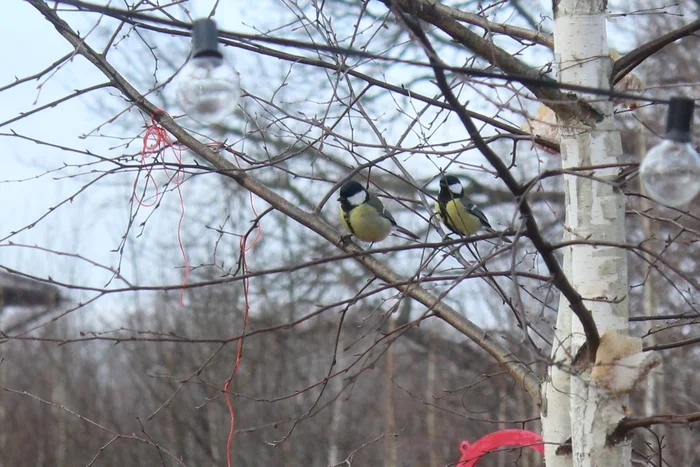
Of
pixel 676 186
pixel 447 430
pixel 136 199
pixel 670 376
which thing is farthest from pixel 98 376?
pixel 676 186

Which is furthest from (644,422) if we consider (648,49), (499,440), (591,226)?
(648,49)

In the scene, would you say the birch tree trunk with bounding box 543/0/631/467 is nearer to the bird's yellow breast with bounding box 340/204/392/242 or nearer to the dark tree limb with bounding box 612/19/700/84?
the dark tree limb with bounding box 612/19/700/84

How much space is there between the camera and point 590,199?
2.48 metres

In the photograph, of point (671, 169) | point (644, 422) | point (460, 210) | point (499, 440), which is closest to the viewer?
point (671, 169)

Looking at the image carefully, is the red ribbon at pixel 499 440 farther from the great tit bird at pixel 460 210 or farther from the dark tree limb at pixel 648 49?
the great tit bird at pixel 460 210

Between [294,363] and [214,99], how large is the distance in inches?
372

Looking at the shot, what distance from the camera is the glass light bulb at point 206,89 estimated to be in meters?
1.87

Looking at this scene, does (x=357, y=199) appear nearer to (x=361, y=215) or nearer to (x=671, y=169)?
(x=361, y=215)

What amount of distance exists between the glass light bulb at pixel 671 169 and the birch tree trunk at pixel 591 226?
60cm

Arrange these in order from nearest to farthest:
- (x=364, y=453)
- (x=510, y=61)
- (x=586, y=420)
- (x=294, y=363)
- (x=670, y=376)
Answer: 1. (x=586, y=420)
2. (x=510, y=61)
3. (x=670, y=376)
4. (x=294, y=363)
5. (x=364, y=453)

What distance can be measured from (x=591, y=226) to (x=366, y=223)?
256cm

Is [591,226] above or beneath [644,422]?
above

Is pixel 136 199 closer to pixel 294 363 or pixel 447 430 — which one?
pixel 294 363

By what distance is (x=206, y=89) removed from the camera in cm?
190
